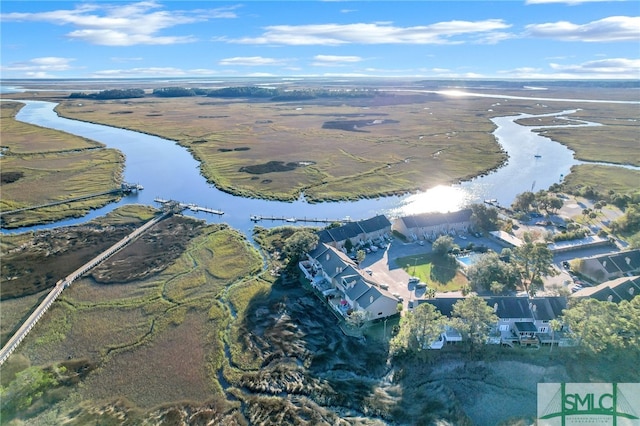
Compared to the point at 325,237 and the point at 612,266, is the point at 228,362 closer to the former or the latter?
the point at 325,237

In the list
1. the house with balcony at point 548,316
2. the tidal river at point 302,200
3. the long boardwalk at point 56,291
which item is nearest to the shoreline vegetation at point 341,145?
the tidal river at point 302,200

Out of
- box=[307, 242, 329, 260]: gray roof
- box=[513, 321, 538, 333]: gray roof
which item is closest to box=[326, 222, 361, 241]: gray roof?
box=[307, 242, 329, 260]: gray roof

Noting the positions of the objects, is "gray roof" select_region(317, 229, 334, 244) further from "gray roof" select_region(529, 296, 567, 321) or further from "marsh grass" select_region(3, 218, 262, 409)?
"gray roof" select_region(529, 296, 567, 321)

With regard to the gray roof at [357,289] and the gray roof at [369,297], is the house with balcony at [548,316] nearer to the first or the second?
the gray roof at [369,297]

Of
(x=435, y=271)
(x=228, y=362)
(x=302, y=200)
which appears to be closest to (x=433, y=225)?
(x=435, y=271)

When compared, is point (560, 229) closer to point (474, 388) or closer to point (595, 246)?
point (595, 246)

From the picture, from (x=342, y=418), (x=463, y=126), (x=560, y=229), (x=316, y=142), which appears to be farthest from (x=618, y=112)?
(x=342, y=418)
